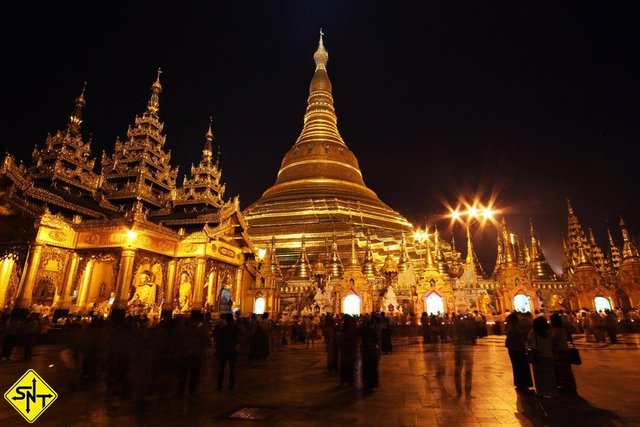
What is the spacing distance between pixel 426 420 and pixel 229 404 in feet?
9.96

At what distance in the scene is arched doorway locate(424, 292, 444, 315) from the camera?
82.4 ft

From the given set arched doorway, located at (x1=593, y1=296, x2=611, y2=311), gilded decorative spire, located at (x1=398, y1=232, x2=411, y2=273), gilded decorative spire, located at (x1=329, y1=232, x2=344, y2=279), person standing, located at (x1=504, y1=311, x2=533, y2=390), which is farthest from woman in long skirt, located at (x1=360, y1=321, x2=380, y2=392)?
arched doorway, located at (x1=593, y1=296, x2=611, y2=311)

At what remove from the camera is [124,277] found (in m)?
16.7

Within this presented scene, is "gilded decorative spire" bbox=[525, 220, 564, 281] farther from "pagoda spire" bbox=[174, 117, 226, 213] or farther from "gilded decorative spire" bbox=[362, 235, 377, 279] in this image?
"pagoda spire" bbox=[174, 117, 226, 213]

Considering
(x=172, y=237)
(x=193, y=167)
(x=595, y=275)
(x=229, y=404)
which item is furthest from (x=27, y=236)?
(x=595, y=275)

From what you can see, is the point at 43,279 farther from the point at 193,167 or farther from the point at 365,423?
the point at 365,423

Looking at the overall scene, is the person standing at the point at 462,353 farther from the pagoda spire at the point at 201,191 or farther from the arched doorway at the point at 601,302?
the arched doorway at the point at 601,302

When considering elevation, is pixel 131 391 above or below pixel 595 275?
below

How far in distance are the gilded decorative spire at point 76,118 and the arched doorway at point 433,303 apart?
2526 cm

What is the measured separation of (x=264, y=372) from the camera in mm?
9367

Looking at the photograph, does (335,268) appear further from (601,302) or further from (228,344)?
(228,344)

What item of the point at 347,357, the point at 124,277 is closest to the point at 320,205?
the point at 124,277

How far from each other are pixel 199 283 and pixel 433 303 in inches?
601

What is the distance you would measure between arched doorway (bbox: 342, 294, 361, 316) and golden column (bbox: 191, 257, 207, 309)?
10.3 m
